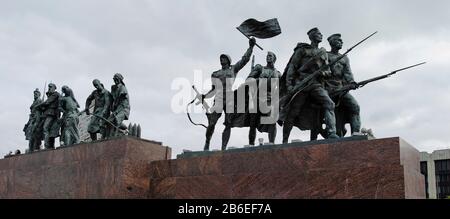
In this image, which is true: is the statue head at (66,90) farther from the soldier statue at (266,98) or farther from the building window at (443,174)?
the building window at (443,174)

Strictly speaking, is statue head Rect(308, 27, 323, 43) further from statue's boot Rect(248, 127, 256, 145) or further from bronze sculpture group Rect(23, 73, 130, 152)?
bronze sculpture group Rect(23, 73, 130, 152)

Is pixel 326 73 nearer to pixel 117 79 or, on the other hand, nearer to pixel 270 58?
pixel 270 58

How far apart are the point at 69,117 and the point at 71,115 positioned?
10 centimetres

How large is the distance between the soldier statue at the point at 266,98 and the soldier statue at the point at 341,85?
1365 millimetres

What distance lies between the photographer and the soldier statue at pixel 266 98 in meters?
12.1

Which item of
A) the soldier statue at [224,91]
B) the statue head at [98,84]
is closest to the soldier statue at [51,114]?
the statue head at [98,84]

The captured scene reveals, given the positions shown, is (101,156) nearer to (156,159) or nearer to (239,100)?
(156,159)

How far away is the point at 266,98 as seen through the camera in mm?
12258

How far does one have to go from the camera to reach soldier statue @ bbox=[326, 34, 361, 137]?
10820 mm

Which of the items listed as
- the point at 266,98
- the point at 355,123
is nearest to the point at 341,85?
the point at 355,123

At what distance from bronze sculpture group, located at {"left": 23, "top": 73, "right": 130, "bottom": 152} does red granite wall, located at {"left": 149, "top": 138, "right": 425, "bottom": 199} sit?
103 inches

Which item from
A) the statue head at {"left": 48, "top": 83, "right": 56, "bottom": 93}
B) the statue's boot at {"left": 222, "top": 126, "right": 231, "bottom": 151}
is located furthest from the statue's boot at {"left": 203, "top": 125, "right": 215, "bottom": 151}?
the statue head at {"left": 48, "top": 83, "right": 56, "bottom": 93}
